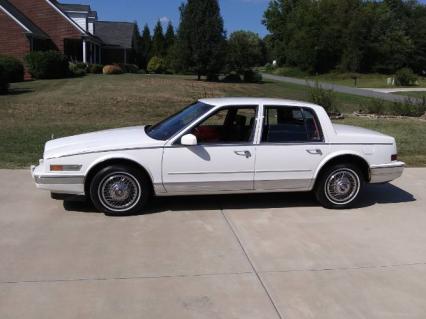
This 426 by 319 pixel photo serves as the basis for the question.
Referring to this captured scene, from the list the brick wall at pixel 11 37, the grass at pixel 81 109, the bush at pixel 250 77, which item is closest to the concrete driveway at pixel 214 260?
the grass at pixel 81 109

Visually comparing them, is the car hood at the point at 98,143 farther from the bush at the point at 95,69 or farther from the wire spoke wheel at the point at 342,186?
the bush at the point at 95,69

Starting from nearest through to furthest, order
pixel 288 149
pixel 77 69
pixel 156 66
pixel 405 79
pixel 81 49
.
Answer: pixel 288 149 < pixel 77 69 < pixel 81 49 < pixel 405 79 < pixel 156 66

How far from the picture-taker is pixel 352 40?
6662 centimetres

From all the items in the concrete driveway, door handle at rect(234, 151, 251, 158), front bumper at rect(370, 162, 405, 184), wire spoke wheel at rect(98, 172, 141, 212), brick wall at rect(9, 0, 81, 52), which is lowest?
the concrete driveway

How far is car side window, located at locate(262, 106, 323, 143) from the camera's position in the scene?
6500 millimetres

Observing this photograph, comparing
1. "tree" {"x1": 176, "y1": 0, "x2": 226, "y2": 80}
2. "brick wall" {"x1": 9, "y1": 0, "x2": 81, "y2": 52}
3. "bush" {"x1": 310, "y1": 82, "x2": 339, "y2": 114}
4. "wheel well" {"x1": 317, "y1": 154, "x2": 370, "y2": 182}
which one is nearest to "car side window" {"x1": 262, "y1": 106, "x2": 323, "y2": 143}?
"wheel well" {"x1": 317, "y1": 154, "x2": 370, "y2": 182}

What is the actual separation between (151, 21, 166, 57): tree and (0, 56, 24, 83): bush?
102ft

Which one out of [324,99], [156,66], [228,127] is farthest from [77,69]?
[228,127]

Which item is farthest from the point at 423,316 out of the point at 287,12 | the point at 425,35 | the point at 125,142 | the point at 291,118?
the point at 287,12

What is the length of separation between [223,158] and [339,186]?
5.06ft

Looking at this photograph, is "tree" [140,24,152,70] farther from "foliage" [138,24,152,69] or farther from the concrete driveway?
the concrete driveway

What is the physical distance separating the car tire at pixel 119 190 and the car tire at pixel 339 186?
2.15 meters

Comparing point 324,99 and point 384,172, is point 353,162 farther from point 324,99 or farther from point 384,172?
point 324,99

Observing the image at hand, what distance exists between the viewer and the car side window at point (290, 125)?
6500 millimetres
